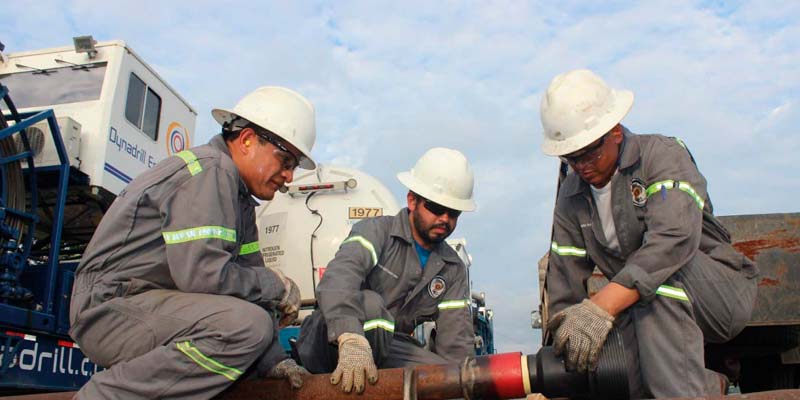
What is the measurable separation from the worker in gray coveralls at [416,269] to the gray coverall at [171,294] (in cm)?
91

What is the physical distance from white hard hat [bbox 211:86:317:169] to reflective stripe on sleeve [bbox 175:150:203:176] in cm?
40

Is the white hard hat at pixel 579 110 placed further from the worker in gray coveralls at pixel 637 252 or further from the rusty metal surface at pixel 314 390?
the rusty metal surface at pixel 314 390

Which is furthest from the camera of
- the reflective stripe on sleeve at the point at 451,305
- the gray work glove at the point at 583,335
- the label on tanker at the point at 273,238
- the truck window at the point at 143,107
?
the truck window at the point at 143,107

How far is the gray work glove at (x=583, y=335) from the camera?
225cm

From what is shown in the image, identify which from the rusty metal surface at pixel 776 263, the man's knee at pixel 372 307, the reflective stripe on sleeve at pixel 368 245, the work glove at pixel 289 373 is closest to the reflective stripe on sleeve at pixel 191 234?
the work glove at pixel 289 373

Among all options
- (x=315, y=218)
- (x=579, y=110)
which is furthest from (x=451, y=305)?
(x=315, y=218)

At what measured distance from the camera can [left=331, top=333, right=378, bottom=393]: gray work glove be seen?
2561 mm

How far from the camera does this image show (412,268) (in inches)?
149

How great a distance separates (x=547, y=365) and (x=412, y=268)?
1478mm

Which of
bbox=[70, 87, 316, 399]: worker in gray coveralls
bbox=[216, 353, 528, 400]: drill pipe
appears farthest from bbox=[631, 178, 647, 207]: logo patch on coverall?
bbox=[70, 87, 316, 399]: worker in gray coveralls

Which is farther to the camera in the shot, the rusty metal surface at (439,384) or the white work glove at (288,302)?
the white work glove at (288,302)

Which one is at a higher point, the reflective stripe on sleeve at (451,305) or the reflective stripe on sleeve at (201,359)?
the reflective stripe on sleeve at (451,305)

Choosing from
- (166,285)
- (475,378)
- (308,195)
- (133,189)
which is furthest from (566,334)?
(308,195)

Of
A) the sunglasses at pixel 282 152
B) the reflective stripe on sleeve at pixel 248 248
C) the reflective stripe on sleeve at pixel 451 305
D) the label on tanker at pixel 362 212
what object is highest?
the label on tanker at pixel 362 212
